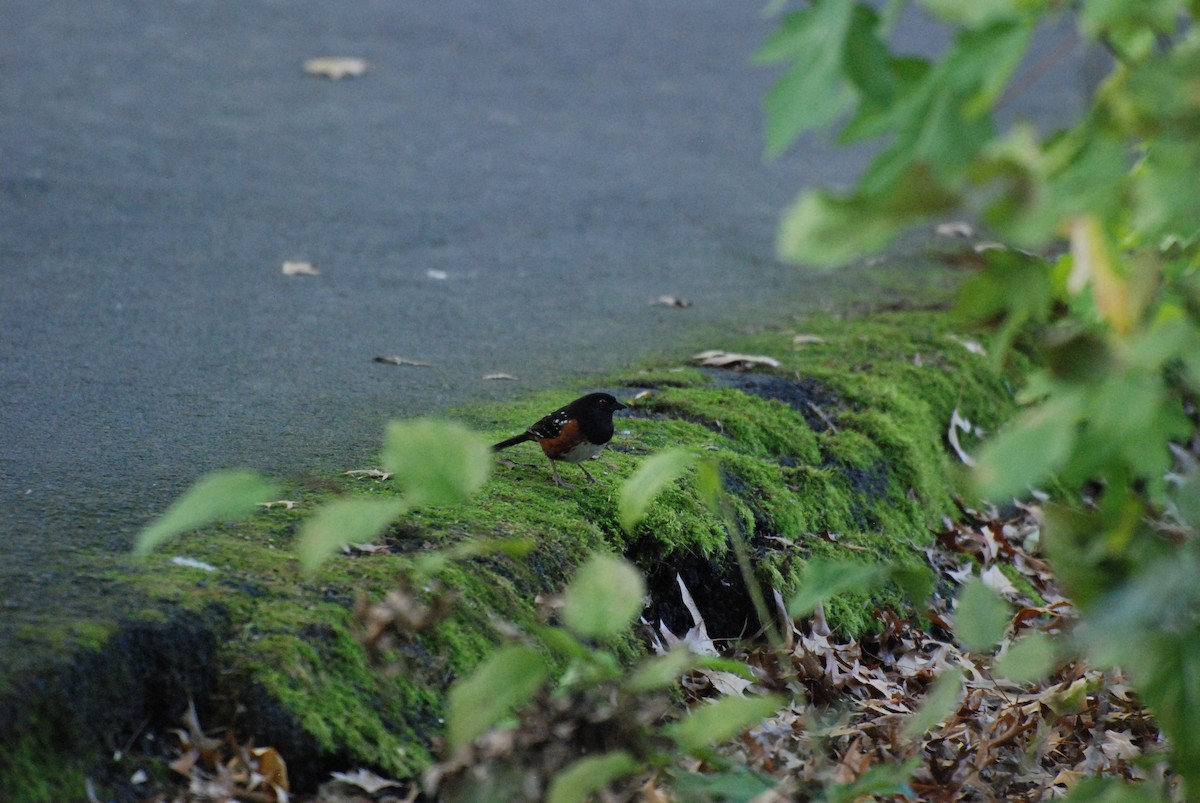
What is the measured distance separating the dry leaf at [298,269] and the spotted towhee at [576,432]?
302cm

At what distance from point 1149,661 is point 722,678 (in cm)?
180

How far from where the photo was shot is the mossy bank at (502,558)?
2.38 metres

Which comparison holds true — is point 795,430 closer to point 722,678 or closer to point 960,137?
point 722,678

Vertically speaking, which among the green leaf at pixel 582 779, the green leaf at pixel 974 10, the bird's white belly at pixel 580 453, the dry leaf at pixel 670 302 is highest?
the green leaf at pixel 974 10

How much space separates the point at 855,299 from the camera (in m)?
6.74

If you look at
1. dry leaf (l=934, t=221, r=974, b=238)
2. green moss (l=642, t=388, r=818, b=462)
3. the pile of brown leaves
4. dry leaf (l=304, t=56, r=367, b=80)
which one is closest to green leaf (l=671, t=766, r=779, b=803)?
the pile of brown leaves

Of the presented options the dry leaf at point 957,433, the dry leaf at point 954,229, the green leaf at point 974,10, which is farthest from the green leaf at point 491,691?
the dry leaf at point 954,229

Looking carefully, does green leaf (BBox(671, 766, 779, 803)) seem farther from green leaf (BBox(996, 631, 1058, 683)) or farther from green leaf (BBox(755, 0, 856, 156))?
green leaf (BBox(755, 0, 856, 156))

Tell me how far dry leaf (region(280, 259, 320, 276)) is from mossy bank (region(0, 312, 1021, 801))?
218 centimetres

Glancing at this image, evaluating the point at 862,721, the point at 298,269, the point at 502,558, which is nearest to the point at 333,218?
the point at 298,269

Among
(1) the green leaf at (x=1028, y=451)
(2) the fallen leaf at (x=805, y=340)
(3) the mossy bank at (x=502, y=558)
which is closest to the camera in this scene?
(1) the green leaf at (x=1028, y=451)

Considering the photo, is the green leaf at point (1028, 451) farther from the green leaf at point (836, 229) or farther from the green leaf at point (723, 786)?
the green leaf at point (723, 786)

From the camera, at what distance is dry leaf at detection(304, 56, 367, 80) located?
1030 centimetres

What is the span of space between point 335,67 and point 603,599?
9.49m
